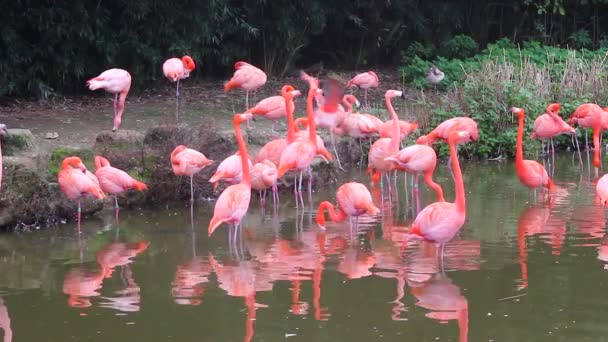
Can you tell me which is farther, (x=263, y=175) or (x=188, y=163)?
(x=188, y=163)

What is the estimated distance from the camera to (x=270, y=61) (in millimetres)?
15328

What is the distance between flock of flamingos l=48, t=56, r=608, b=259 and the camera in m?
6.81

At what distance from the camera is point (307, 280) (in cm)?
621

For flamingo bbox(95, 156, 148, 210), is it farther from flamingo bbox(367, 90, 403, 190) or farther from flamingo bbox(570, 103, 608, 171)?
flamingo bbox(570, 103, 608, 171)

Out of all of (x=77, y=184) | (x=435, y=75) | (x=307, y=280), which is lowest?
(x=307, y=280)

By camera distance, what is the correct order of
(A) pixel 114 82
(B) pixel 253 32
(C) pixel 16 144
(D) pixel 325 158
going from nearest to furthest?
(C) pixel 16 144 → (D) pixel 325 158 → (A) pixel 114 82 → (B) pixel 253 32

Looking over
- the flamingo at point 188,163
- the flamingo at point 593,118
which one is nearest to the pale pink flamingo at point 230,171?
the flamingo at point 188,163

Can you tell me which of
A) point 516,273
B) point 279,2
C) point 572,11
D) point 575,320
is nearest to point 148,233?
point 516,273

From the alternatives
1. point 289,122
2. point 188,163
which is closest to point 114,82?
point 188,163

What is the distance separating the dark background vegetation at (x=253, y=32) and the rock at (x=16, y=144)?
3.53m

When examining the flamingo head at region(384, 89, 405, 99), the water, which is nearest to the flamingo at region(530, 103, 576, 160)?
the water

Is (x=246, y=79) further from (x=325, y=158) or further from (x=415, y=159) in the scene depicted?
(x=415, y=159)

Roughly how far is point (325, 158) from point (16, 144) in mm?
2721

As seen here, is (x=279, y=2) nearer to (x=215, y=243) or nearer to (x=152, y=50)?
(x=152, y=50)
